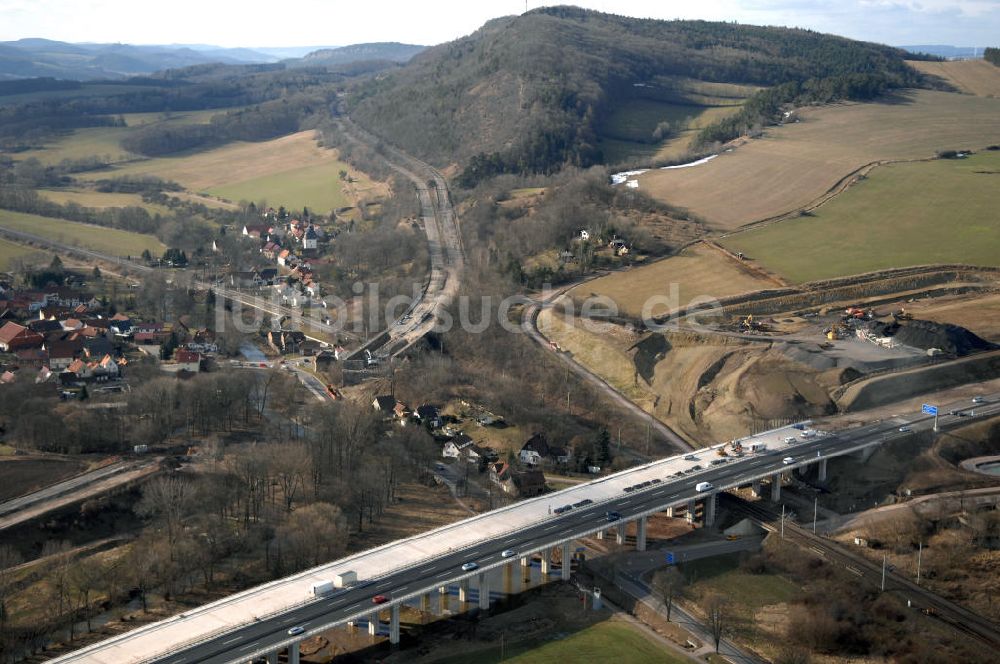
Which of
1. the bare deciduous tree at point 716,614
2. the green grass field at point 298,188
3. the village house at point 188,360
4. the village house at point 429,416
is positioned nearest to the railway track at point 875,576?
the bare deciduous tree at point 716,614

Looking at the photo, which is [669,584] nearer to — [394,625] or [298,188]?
[394,625]

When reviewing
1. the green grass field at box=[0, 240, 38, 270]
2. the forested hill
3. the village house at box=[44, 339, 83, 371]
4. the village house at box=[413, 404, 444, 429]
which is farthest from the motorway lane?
the green grass field at box=[0, 240, 38, 270]

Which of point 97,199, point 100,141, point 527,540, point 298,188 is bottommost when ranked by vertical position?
point 527,540

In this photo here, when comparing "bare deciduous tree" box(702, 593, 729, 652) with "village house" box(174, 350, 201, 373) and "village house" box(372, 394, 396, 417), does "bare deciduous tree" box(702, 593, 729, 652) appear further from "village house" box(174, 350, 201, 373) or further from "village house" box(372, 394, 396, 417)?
"village house" box(174, 350, 201, 373)

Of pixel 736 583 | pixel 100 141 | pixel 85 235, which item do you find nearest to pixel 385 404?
pixel 736 583

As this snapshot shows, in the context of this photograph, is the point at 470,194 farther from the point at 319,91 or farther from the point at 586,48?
the point at 319,91

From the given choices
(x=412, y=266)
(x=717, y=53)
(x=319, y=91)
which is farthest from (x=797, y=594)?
(x=319, y=91)
